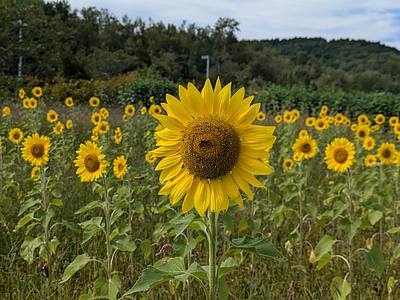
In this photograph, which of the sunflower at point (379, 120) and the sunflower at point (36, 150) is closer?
the sunflower at point (36, 150)

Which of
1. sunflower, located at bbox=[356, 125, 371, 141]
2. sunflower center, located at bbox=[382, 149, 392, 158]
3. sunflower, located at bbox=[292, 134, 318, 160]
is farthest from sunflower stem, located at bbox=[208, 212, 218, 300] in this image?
sunflower, located at bbox=[356, 125, 371, 141]

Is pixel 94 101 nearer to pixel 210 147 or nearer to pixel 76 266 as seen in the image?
pixel 76 266

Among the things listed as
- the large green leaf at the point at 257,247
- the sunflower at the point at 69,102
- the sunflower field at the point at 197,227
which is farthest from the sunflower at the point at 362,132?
the sunflower at the point at 69,102

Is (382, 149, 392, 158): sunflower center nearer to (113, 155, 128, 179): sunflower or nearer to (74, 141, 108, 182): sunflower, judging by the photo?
(113, 155, 128, 179): sunflower

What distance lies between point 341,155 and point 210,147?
230 cm

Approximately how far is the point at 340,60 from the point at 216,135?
63496 millimetres

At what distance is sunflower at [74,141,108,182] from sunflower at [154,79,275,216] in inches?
55.0

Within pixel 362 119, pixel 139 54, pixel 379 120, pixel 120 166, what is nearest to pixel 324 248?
pixel 120 166

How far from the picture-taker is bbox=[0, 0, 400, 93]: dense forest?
19344mm

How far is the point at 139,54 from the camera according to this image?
3709 centimetres

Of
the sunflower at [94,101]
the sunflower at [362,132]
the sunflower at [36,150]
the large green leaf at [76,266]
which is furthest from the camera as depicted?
the sunflower at [94,101]

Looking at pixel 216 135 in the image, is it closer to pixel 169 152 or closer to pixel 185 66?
pixel 169 152

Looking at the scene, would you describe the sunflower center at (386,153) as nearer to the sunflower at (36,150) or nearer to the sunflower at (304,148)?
the sunflower at (304,148)

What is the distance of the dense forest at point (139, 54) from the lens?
19344 millimetres
